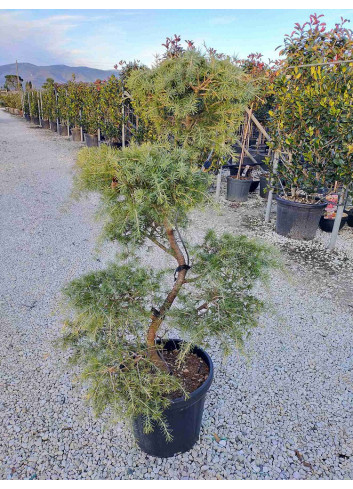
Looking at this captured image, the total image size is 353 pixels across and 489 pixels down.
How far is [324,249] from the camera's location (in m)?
4.32

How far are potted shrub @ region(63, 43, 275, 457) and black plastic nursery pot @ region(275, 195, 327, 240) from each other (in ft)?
9.95

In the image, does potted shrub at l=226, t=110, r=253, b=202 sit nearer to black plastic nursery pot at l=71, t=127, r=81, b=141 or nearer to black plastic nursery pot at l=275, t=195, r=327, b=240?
black plastic nursery pot at l=275, t=195, r=327, b=240

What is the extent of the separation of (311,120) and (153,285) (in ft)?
11.3

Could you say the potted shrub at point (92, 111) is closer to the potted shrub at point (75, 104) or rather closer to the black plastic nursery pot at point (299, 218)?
the potted shrub at point (75, 104)

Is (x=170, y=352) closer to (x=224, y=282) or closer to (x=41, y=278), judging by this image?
(x=224, y=282)

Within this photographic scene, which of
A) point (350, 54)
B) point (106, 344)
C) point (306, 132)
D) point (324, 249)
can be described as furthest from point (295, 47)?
point (106, 344)

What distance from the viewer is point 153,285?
1614mm

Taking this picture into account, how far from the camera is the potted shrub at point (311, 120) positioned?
3.92m

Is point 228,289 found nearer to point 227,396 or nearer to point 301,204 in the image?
point 227,396

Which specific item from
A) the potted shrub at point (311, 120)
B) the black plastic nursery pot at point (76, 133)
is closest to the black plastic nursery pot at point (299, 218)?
the potted shrub at point (311, 120)

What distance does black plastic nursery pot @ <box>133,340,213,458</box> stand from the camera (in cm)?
165

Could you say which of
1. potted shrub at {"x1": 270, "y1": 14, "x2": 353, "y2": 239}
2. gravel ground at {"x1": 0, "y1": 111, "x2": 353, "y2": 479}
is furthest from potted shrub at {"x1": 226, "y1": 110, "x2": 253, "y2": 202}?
gravel ground at {"x1": 0, "y1": 111, "x2": 353, "y2": 479}

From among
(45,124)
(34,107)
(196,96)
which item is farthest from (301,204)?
(34,107)

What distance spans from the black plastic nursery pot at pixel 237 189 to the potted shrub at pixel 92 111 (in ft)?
18.2
